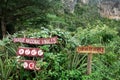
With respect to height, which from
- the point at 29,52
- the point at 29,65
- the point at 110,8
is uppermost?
the point at 29,52

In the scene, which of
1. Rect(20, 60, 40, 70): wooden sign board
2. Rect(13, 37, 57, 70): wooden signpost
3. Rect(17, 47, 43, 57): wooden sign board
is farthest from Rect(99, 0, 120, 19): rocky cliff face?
Rect(20, 60, 40, 70): wooden sign board

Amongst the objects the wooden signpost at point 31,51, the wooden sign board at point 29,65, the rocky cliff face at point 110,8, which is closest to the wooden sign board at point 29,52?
the wooden signpost at point 31,51

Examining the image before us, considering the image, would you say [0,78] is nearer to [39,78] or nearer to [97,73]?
[39,78]

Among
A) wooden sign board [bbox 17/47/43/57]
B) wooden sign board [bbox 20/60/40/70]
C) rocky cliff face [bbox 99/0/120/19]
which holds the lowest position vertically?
rocky cliff face [bbox 99/0/120/19]

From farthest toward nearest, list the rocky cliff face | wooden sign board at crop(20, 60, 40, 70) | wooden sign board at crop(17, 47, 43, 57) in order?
the rocky cliff face → wooden sign board at crop(17, 47, 43, 57) → wooden sign board at crop(20, 60, 40, 70)

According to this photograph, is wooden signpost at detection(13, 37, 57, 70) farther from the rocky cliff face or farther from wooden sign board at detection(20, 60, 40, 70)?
the rocky cliff face

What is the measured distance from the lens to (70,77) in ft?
18.5

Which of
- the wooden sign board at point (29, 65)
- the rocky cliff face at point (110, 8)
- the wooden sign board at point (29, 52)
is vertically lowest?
the rocky cliff face at point (110, 8)

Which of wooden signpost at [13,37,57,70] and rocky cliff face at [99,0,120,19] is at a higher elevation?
wooden signpost at [13,37,57,70]

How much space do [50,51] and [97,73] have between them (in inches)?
43.2

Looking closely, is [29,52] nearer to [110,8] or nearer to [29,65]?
[29,65]

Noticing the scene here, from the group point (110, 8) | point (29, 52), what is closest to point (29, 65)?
point (29, 52)

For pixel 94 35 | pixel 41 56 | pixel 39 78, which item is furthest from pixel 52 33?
pixel 94 35

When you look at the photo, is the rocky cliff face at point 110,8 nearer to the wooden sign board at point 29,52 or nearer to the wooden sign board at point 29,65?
the wooden sign board at point 29,52
